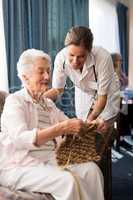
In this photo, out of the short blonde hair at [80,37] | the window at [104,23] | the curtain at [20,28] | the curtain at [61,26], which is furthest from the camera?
the window at [104,23]

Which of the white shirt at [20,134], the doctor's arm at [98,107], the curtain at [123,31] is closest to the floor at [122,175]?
the doctor's arm at [98,107]

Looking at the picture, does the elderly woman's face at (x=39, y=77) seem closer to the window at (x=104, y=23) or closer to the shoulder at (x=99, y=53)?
the shoulder at (x=99, y=53)

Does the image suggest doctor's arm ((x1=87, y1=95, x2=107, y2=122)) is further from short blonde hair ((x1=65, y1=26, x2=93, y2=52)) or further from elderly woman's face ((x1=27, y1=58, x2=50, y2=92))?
elderly woman's face ((x1=27, y1=58, x2=50, y2=92))

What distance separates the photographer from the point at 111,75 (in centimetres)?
247

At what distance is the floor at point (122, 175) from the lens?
297 centimetres

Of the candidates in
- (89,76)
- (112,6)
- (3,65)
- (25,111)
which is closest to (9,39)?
(3,65)

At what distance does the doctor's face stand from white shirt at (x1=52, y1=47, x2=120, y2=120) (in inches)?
3.3

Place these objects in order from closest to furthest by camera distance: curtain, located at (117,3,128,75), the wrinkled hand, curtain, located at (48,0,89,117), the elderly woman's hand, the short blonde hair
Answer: the elderly woman's hand < the wrinkled hand < the short blonde hair < curtain, located at (48,0,89,117) < curtain, located at (117,3,128,75)

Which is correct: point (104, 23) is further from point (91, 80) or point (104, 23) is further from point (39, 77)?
point (39, 77)

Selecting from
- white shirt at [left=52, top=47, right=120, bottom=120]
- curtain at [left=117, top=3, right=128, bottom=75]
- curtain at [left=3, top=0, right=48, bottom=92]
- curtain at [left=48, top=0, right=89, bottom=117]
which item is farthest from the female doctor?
curtain at [left=117, top=3, right=128, bottom=75]

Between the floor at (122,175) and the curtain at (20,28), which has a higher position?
the curtain at (20,28)

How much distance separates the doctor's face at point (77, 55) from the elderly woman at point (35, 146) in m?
0.28

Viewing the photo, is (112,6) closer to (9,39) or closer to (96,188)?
(9,39)

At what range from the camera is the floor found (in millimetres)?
2967
